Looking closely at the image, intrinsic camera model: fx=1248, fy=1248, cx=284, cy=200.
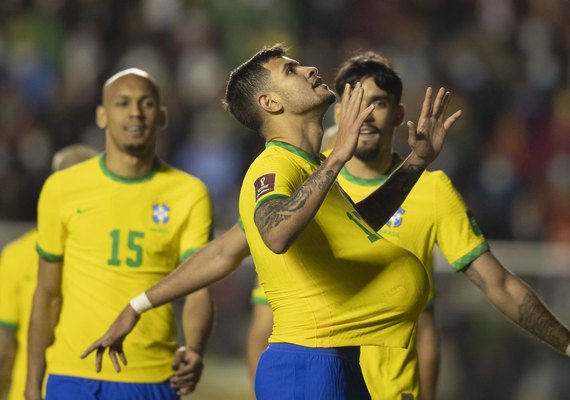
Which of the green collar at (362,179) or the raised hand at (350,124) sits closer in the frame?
the raised hand at (350,124)

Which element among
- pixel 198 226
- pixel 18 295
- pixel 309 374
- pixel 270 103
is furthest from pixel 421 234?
pixel 18 295

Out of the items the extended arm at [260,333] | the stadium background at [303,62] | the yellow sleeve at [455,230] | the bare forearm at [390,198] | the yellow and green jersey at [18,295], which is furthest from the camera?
the stadium background at [303,62]

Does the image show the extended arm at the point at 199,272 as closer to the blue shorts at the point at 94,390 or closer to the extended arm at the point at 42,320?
the blue shorts at the point at 94,390

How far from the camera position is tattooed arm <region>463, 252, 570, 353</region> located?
209 inches

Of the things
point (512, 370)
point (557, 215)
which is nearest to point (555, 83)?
point (557, 215)

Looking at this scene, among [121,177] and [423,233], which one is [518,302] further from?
[121,177]

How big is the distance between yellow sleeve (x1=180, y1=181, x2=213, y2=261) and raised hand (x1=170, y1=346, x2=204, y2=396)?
496 mm

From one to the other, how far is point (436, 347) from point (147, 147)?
1.74m

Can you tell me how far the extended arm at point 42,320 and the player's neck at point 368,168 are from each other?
1.55 meters

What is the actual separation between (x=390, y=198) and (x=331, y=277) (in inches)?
29.0

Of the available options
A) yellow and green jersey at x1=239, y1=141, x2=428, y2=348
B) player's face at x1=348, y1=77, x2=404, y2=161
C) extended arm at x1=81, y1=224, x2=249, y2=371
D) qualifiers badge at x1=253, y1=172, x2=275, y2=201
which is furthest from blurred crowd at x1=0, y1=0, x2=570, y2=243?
qualifiers badge at x1=253, y1=172, x2=275, y2=201

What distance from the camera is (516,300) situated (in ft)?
17.8

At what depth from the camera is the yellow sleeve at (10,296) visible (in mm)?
7195

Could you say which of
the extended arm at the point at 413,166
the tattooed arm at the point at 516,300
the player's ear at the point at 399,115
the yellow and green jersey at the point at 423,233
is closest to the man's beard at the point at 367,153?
the yellow and green jersey at the point at 423,233
